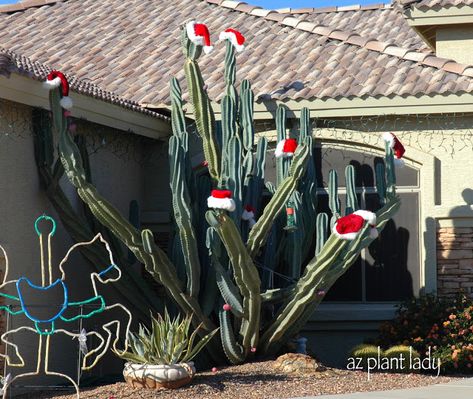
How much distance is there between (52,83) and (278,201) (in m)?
3.13

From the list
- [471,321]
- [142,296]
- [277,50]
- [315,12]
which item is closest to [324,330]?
[471,321]

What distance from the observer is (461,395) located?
11.9 m

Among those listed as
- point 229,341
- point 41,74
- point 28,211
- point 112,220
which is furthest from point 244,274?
point 41,74

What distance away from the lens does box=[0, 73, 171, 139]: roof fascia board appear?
43.9ft

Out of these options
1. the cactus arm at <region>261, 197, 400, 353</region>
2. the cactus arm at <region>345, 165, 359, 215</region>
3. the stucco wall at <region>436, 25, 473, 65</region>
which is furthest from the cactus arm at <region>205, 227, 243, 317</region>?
the stucco wall at <region>436, 25, 473, 65</region>

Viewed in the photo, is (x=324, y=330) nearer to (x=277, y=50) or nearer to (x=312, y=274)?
(x=312, y=274)

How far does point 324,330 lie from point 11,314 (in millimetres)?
5705

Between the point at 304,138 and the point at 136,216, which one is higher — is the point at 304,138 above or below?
above

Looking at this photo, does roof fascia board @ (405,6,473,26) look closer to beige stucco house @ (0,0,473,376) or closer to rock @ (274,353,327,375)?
beige stucco house @ (0,0,473,376)

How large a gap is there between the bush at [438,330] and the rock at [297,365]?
263cm

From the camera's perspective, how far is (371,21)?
23641 millimetres

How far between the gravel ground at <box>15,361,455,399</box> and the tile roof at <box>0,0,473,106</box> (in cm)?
478

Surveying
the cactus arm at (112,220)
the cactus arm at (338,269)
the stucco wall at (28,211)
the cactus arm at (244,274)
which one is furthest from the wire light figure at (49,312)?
the cactus arm at (338,269)

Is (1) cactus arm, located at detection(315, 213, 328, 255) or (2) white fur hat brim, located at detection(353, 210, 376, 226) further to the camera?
(1) cactus arm, located at detection(315, 213, 328, 255)
